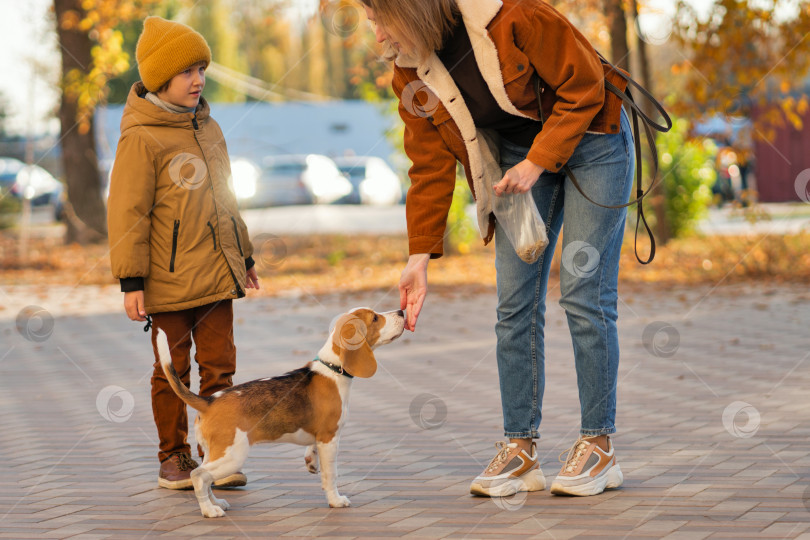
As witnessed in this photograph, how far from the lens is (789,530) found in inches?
128

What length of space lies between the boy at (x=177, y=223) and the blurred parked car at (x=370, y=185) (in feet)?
97.9

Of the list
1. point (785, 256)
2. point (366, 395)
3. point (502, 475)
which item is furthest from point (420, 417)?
point (785, 256)

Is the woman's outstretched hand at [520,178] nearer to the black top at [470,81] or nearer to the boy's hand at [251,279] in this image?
the black top at [470,81]

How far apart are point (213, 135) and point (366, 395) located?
2.41m

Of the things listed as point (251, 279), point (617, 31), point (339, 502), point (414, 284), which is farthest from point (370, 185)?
point (339, 502)

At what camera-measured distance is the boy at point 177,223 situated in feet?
13.7

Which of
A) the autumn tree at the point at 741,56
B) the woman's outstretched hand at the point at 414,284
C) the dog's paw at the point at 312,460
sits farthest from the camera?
the autumn tree at the point at 741,56

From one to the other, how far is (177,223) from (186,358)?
1.90ft

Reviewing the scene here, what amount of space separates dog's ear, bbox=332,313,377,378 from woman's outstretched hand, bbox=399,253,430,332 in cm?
19

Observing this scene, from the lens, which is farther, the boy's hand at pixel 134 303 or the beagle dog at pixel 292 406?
the boy's hand at pixel 134 303

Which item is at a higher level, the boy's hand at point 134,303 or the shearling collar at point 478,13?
the shearling collar at point 478,13

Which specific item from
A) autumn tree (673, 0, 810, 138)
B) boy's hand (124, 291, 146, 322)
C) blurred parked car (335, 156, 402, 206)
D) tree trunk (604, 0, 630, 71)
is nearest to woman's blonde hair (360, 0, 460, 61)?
boy's hand (124, 291, 146, 322)

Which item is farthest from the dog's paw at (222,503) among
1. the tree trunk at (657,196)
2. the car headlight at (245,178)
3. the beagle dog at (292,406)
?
the car headlight at (245,178)

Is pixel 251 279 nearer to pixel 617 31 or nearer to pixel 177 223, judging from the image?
pixel 177 223
